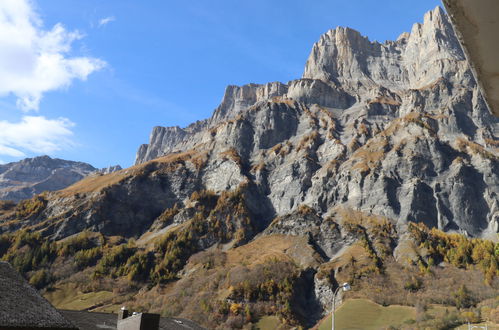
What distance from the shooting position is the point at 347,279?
14812cm

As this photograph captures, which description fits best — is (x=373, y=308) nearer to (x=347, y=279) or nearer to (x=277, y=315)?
(x=347, y=279)

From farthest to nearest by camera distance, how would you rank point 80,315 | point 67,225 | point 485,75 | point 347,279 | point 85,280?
point 67,225 → point 85,280 → point 347,279 → point 80,315 → point 485,75

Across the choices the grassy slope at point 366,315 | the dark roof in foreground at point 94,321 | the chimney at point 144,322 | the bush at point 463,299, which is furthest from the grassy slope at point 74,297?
the chimney at point 144,322

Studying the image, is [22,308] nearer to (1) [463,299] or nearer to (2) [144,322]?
(2) [144,322]

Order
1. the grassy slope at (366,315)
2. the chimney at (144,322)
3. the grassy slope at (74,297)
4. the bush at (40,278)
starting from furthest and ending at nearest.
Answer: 1. the bush at (40,278)
2. the grassy slope at (74,297)
3. the grassy slope at (366,315)
4. the chimney at (144,322)

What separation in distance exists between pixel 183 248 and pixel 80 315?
483 ft

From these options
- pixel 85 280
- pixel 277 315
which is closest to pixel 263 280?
pixel 277 315

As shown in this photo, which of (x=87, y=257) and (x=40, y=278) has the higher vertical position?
(x=87, y=257)

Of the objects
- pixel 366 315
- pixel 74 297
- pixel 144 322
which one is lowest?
pixel 366 315

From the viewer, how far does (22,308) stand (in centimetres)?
2284

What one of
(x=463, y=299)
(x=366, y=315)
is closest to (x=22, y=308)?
(x=366, y=315)

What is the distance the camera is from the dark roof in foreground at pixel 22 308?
21719 millimetres

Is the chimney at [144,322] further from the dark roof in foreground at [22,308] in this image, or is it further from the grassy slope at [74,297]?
the grassy slope at [74,297]

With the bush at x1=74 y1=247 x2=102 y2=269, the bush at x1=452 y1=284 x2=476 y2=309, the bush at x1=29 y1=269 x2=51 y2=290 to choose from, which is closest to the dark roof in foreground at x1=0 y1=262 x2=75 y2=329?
the bush at x1=452 y1=284 x2=476 y2=309
